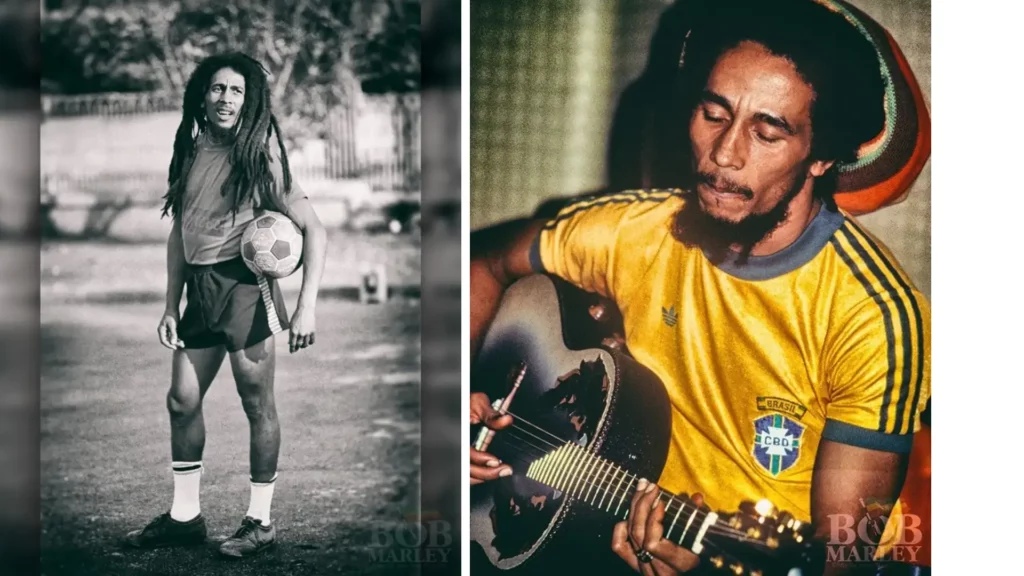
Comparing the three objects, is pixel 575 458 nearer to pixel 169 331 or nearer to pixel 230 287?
pixel 230 287

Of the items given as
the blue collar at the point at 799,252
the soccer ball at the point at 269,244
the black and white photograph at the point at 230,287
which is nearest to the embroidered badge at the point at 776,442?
the blue collar at the point at 799,252

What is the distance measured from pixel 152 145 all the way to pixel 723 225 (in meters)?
1.44

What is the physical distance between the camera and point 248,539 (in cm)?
241

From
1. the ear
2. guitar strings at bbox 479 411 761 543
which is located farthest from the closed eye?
guitar strings at bbox 479 411 761 543

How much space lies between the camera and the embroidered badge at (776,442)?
2320mm

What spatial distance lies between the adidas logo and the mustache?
0.31 m

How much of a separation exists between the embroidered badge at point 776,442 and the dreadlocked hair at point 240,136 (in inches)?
51.9

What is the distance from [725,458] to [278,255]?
1.22 metres

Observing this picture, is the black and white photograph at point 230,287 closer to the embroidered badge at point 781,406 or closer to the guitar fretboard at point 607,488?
the guitar fretboard at point 607,488

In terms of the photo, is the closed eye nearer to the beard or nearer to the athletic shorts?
the beard

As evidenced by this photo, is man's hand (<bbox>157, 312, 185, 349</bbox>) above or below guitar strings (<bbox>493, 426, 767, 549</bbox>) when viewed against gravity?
above

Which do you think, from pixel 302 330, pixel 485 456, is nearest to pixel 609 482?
pixel 485 456

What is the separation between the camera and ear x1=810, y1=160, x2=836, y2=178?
2318 mm

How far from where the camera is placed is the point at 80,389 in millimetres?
2410
